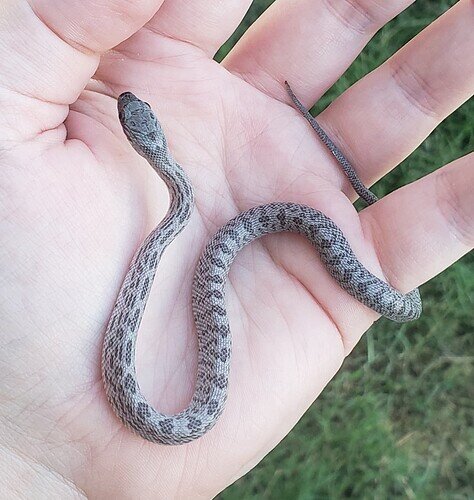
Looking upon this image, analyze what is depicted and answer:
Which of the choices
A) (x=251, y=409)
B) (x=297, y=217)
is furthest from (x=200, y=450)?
(x=297, y=217)

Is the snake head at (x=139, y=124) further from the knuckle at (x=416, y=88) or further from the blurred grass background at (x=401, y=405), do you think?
the blurred grass background at (x=401, y=405)

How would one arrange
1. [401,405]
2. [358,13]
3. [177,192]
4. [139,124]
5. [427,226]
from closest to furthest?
[139,124] → [177,192] → [427,226] → [358,13] → [401,405]

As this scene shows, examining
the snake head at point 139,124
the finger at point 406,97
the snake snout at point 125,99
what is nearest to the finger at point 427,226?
the finger at point 406,97

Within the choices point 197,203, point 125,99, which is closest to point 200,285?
point 197,203

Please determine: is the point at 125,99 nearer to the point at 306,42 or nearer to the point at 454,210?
the point at 306,42

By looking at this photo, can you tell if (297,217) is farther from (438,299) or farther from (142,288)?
(438,299)

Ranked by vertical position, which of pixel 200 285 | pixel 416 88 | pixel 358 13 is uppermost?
pixel 358 13
